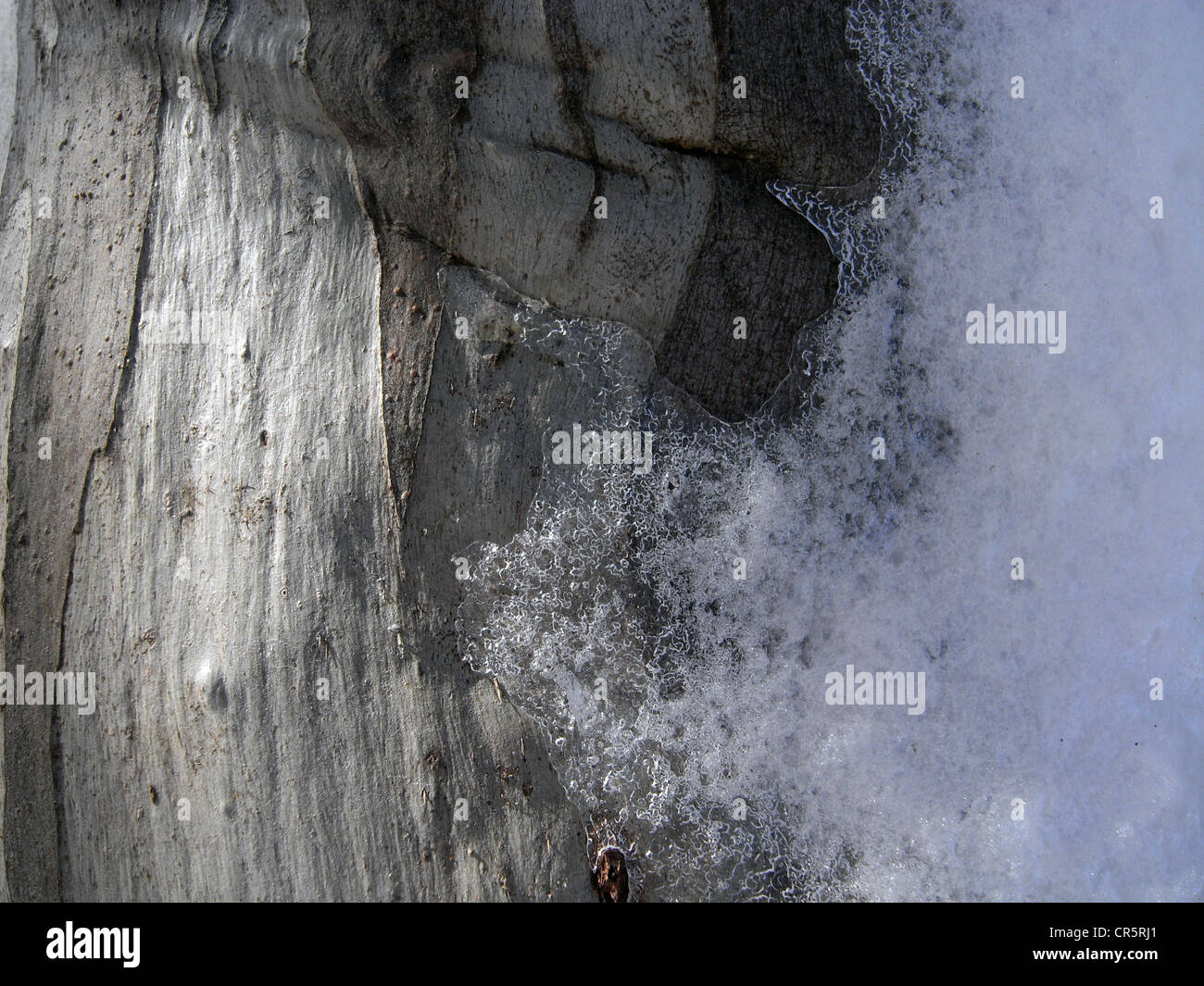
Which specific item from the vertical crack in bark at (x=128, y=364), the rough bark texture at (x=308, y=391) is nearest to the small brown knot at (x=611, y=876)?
the rough bark texture at (x=308, y=391)

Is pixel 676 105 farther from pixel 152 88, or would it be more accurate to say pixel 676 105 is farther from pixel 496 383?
pixel 152 88

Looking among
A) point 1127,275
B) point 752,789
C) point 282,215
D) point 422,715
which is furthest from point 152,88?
point 1127,275

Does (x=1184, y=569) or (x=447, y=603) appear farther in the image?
(x=1184, y=569)

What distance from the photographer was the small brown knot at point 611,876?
195 centimetres

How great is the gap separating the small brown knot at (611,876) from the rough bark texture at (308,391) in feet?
0.12

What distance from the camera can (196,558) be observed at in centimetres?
187

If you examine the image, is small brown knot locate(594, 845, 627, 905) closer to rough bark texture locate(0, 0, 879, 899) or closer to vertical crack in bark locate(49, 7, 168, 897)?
rough bark texture locate(0, 0, 879, 899)

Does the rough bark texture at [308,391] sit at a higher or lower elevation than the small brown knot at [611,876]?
higher

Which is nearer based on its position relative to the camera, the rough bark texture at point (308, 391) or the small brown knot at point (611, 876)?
the rough bark texture at point (308, 391)

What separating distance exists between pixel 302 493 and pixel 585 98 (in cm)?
109

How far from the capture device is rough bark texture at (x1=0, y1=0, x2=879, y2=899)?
1835 millimetres

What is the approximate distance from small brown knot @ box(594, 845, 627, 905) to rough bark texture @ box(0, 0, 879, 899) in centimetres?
4

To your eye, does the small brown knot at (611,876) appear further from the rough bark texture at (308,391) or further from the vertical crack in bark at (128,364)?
the vertical crack in bark at (128,364)

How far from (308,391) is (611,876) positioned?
51.4 inches
